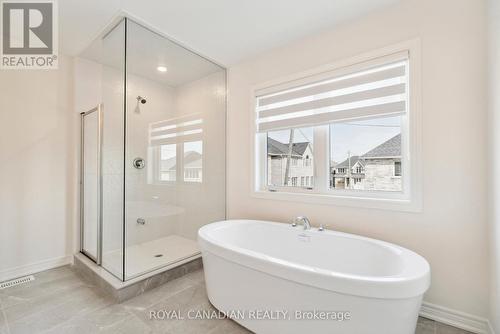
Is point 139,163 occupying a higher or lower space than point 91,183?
higher

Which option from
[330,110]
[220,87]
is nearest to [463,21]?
[330,110]

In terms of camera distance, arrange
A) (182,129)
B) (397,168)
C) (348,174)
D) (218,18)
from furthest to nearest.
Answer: (182,129)
(348,174)
(218,18)
(397,168)

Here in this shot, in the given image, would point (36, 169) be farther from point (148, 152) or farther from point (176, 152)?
point (176, 152)

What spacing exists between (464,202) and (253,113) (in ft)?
6.62

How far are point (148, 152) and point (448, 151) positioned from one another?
9.64ft

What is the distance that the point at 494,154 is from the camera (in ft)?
4.41

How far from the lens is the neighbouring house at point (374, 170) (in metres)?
1.89

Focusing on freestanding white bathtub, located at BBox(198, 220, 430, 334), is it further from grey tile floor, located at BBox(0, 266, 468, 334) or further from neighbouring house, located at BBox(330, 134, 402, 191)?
neighbouring house, located at BBox(330, 134, 402, 191)

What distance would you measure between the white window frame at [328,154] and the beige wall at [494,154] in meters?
0.36

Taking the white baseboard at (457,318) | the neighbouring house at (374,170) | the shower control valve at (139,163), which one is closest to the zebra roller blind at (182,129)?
the shower control valve at (139,163)

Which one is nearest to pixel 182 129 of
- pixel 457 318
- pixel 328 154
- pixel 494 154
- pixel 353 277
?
pixel 328 154

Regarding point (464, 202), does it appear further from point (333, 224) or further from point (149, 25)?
point (149, 25)

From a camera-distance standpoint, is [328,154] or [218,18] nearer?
[218,18]

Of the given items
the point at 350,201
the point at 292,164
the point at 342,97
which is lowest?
the point at 350,201
